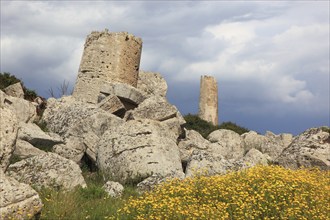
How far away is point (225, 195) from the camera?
10.7 meters

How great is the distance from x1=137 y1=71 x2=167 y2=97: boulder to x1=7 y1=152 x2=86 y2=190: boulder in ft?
64.5

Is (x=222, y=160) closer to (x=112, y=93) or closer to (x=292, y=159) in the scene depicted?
(x=292, y=159)

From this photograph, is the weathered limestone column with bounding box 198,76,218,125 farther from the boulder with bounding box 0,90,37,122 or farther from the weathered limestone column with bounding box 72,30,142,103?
the boulder with bounding box 0,90,37,122

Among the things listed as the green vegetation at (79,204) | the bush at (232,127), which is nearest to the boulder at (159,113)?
the green vegetation at (79,204)

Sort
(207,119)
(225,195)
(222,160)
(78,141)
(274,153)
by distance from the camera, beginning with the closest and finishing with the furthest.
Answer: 1. (225,195)
2. (222,160)
3. (78,141)
4. (274,153)
5. (207,119)

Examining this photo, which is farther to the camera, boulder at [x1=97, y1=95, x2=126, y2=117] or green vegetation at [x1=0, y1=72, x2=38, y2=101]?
green vegetation at [x1=0, y1=72, x2=38, y2=101]

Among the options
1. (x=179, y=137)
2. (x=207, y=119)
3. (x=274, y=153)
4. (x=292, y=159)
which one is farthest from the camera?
(x=207, y=119)

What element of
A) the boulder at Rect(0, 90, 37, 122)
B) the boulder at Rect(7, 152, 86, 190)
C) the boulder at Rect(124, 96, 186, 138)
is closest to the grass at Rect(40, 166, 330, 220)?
the boulder at Rect(7, 152, 86, 190)

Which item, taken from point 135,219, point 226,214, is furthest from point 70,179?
point 226,214

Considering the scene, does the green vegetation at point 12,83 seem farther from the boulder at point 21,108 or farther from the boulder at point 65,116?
the boulder at point 21,108

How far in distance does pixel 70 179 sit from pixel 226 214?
4.77 metres

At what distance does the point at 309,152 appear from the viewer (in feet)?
63.5

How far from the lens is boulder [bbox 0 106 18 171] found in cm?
932

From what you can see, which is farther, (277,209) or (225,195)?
(225,195)
